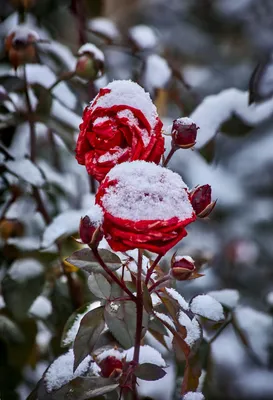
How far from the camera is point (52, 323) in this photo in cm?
109

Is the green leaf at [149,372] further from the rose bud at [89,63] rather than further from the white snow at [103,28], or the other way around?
the white snow at [103,28]

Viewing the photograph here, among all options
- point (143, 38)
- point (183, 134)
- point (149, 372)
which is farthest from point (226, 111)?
point (149, 372)

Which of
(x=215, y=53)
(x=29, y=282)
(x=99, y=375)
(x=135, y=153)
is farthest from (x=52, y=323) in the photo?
(x=215, y=53)

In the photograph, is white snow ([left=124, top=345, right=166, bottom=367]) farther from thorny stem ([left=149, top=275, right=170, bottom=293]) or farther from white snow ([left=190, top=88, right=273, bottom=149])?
white snow ([left=190, top=88, right=273, bottom=149])

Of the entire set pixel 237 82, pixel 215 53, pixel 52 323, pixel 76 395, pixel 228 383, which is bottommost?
pixel 76 395

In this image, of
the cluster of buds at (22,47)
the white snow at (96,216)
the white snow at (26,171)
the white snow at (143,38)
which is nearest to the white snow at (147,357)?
the white snow at (96,216)

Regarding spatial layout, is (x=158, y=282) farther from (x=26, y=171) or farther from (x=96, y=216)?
(x=26, y=171)

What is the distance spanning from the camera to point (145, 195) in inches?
24.6

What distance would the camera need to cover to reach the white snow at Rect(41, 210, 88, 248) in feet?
3.24

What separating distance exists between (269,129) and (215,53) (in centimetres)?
59

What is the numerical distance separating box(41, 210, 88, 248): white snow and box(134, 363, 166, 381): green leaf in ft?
0.99

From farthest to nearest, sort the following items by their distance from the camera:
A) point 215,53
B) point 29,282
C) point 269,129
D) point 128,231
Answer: point 215,53
point 269,129
point 29,282
point 128,231

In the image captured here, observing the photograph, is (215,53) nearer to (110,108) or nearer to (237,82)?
(237,82)

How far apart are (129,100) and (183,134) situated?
7cm
